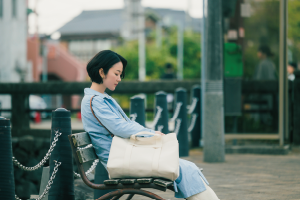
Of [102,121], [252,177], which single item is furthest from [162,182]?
[252,177]

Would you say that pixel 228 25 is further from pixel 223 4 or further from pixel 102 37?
pixel 102 37

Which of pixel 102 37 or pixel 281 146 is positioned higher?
pixel 102 37

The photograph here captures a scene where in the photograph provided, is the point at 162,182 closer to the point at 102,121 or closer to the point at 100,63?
the point at 102,121

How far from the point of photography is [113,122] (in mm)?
3539

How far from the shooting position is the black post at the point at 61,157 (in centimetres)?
410

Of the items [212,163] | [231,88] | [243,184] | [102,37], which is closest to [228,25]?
[231,88]

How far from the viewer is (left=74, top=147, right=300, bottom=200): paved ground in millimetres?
4840

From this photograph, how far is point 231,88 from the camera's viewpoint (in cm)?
846

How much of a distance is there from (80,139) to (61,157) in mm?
633

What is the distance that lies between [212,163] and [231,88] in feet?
6.53

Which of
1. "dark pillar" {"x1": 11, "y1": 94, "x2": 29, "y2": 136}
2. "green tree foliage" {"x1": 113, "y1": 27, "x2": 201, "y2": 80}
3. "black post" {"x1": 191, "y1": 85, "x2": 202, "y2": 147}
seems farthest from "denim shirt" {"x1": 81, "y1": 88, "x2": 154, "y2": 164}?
"green tree foliage" {"x1": 113, "y1": 27, "x2": 201, "y2": 80}

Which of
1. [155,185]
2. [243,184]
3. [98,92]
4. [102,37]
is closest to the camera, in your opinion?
[155,185]

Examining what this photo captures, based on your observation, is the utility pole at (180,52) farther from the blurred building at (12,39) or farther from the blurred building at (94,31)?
the blurred building at (12,39)

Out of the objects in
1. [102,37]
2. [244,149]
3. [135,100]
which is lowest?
[244,149]
